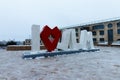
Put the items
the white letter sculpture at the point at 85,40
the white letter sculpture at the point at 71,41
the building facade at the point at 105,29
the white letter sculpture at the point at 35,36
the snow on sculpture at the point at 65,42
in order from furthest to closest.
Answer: the building facade at the point at 105,29 < the white letter sculpture at the point at 85,40 < the white letter sculpture at the point at 71,41 < the snow on sculpture at the point at 65,42 < the white letter sculpture at the point at 35,36

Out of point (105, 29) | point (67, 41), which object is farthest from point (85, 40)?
point (105, 29)

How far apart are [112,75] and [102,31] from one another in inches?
1847

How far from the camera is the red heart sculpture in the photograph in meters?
15.7

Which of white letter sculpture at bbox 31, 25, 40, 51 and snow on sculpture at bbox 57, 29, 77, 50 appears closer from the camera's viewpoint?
white letter sculpture at bbox 31, 25, 40, 51

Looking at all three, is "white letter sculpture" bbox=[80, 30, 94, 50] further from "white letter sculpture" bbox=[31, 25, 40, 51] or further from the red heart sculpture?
"white letter sculpture" bbox=[31, 25, 40, 51]

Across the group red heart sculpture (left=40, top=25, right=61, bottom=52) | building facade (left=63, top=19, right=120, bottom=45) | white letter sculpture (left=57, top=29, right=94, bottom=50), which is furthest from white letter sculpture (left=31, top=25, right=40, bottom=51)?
building facade (left=63, top=19, right=120, bottom=45)

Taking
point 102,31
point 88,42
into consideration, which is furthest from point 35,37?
point 102,31

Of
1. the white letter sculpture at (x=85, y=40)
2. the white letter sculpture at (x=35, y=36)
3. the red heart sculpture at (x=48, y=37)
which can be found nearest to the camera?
the white letter sculpture at (x=35, y=36)

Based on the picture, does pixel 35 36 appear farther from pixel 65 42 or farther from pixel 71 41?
pixel 71 41

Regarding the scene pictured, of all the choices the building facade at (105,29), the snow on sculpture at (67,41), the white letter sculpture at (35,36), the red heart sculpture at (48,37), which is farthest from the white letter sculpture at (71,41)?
the building facade at (105,29)

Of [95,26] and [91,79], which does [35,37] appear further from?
[95,26]

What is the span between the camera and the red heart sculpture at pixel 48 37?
1573 centimetres

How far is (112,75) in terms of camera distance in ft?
25.2

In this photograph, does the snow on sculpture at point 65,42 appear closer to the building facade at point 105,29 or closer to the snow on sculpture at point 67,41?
the snow on sculpture at point 67,41
